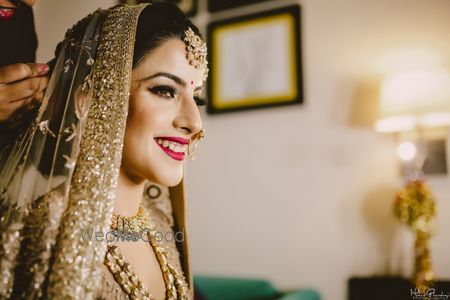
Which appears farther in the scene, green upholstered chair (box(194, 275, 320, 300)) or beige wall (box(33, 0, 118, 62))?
green upholstered chair (box(194, 275, 320, 300))

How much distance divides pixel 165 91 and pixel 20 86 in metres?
0.36

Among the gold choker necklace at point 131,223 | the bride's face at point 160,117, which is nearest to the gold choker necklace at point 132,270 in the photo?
the gold choker necklace at point 131,223

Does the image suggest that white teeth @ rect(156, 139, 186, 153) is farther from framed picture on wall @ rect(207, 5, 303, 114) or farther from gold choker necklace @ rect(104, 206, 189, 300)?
framed picture on wall @ rect(207, 5, 303, 114)

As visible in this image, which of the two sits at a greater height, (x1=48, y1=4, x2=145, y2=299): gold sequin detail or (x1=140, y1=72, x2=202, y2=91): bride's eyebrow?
(x1=140, y1=72, x2=202, y2=91): bride's eyebrow

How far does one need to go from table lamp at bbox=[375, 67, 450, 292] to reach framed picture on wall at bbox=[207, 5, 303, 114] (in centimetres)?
58

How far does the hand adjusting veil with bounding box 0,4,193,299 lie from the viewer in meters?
0.74

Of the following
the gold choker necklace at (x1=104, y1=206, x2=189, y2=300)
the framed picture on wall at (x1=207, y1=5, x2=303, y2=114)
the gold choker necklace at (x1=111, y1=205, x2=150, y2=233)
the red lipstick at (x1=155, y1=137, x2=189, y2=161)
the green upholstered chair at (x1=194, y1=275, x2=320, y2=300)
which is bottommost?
the green upholstered chair at (x1=194, y1=275, x2=320, y2=300)

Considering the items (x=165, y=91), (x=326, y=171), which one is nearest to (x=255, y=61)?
(x=326, y=171)

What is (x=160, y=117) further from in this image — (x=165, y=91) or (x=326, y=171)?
(x=326, y=171)

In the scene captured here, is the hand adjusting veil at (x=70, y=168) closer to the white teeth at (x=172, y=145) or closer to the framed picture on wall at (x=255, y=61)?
the white teeth at (x=172, y=145)

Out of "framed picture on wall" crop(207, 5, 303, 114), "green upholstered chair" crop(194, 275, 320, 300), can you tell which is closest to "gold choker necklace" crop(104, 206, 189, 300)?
"green upholstered chair" crop(194, 275, 320, 300)

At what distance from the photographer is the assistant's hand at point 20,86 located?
0.89 m

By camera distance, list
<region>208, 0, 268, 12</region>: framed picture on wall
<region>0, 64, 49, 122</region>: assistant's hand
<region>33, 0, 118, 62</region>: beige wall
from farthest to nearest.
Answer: <region>208, 0, 268, 12</region>: framed picture on wall < <region>33, 0, 118, 62</region>: beige wall < <region>0, 64, 49, 122</region>: assistant's hand

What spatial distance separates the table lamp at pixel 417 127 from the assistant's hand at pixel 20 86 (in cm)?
150
